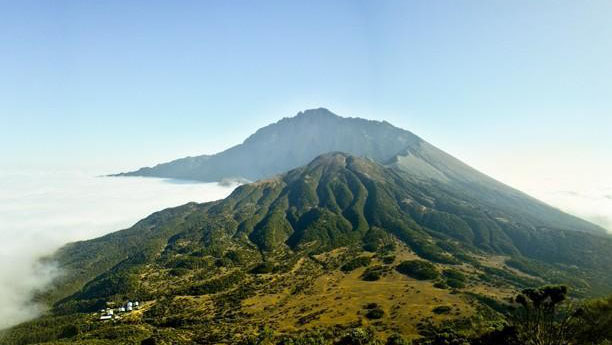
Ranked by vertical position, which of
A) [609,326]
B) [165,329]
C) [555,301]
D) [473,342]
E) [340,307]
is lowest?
[165,329]

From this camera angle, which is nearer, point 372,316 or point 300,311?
point 372,316

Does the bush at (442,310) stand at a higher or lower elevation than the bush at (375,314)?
higher

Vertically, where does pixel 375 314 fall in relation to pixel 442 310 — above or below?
below

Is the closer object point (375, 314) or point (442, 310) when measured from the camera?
point (442, 310)

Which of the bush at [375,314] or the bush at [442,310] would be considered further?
the bush at [375,314]

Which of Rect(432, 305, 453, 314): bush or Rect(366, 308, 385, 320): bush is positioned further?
Rect(366, 308, 385, 320): bush

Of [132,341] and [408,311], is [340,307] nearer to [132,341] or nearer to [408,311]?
[408,311]

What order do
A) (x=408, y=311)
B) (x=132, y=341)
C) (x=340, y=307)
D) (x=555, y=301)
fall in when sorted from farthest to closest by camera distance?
(x=340, y=307)
(x=408, y=311)
(x=132, y=341)
(x=555, y=301)

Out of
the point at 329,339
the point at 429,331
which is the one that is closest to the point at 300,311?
the point at 329,339

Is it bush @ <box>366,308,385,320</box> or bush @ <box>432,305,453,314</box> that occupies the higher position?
bush @ <box>432,305,453,314</box>

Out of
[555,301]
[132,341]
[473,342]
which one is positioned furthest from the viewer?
[132,341]

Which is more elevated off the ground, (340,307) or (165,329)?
(340,307)
